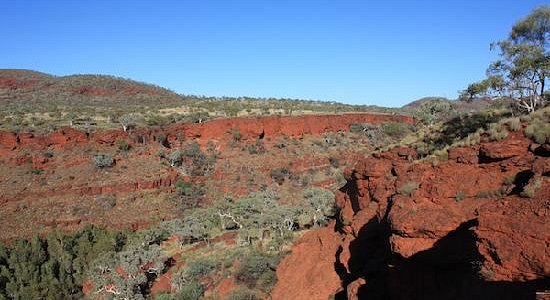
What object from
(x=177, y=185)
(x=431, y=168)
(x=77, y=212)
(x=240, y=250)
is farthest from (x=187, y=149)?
(x=431, y=168)

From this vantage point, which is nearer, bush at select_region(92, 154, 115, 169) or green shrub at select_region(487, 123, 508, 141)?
green shrub at select_region(487, 123, 508, 141)

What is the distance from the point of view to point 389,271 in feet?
42.1

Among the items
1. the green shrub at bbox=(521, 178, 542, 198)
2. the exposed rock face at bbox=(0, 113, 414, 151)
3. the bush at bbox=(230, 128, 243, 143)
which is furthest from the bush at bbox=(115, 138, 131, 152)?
the green shrub at bbox=(521, 178, 542, 198)

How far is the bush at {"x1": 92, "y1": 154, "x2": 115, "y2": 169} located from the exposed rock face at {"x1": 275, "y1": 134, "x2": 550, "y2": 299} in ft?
103

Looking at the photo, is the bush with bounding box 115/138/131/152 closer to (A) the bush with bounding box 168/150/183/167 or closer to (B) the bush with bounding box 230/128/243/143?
(A) the bush with bounding box 168/150/183/167

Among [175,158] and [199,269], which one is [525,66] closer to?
[199,269]

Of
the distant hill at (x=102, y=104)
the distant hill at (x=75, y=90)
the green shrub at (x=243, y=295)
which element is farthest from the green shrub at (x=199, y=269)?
the distant hill at (x=75, y=90)

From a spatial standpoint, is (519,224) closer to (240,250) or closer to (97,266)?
(240,250)

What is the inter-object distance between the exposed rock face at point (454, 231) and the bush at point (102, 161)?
31.4 m

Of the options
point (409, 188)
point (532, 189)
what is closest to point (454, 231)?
point (532, 189)

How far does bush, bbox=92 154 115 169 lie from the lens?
44750 millimetres

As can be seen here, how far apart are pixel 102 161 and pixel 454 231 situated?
38.5 m

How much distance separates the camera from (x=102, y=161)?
44.9 metres

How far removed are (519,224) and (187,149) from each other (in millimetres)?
43614
